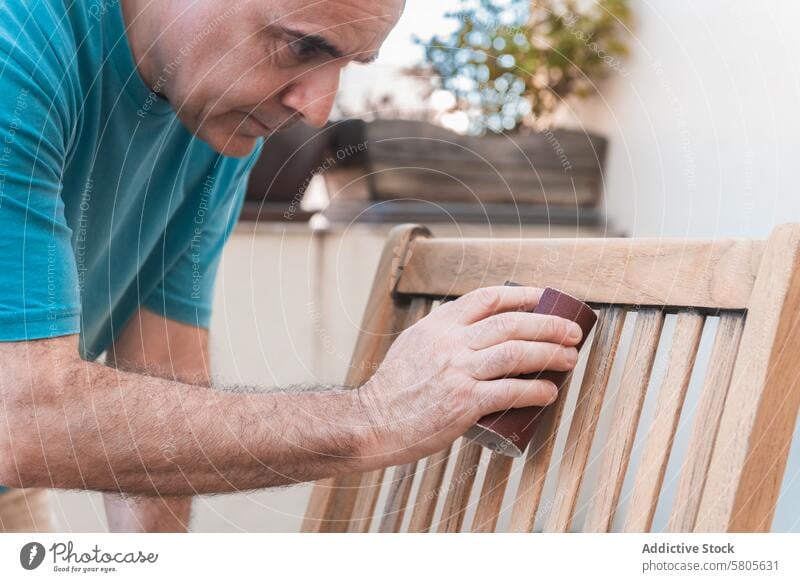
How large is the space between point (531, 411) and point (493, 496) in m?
0.10

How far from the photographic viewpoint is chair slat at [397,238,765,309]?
16.7 inches

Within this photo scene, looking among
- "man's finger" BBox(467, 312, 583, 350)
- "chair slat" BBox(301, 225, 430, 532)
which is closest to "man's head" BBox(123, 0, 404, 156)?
"chair slat" BBox(301, 225, 430, 532)

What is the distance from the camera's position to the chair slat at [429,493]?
0.61 m

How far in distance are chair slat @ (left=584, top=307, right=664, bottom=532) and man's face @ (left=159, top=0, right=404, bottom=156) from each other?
297mm

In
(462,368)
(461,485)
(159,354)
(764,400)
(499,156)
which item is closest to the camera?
(764,400)

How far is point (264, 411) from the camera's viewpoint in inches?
20.1

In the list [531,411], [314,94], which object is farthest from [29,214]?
[531,411]

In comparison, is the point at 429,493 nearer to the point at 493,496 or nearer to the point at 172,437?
the point at 493,496

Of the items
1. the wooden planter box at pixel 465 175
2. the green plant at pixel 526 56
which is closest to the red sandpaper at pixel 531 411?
the green plant at pixel 526 56

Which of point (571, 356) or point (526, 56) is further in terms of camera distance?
point (526, 56)

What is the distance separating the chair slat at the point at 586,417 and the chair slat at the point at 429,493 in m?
0.12

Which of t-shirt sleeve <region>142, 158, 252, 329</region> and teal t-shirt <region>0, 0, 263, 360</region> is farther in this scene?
t-shirt sleeve <region>142, 158, 252, 329</region>

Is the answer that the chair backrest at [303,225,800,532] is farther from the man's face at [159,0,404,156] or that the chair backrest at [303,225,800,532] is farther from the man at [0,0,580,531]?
the man's face at [159,0,404,156]
